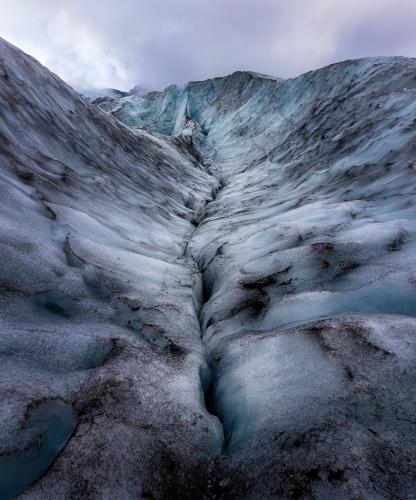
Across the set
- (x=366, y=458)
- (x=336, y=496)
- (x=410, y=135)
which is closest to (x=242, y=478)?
(x=336, y=496)

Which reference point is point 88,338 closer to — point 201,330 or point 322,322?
point 201,330

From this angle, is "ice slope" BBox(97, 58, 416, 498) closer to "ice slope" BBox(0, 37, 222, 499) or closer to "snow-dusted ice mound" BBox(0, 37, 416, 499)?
"snow-dusted ice mound" BBox(0, 37, 416, 499)

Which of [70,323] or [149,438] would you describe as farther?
[70,323]

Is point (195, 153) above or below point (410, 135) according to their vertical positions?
below

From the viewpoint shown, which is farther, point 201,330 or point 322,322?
point 201,330

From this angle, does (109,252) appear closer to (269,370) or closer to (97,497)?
(269,370)

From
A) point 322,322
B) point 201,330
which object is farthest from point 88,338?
point 322,322

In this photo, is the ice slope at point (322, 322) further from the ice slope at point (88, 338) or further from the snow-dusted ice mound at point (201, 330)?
the ice slope at point (88, 338)

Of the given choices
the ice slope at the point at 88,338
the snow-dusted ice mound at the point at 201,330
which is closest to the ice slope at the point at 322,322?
the snow-dusted ice mound at the point at 201,330
